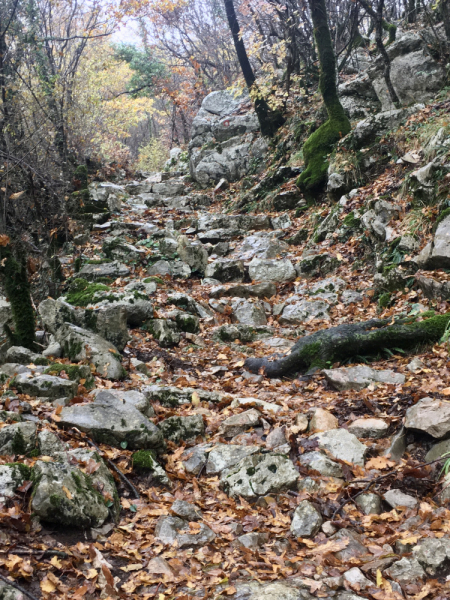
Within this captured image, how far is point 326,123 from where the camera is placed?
11.9m

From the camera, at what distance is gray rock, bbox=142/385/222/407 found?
503 centimetres

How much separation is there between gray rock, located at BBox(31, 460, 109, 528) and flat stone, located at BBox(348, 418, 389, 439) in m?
2.40

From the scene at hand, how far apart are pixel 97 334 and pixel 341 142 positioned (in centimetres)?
805

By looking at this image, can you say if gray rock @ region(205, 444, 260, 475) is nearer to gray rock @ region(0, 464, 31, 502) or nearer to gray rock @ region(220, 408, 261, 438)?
gray rock @ region(220, 408, 261, 438)

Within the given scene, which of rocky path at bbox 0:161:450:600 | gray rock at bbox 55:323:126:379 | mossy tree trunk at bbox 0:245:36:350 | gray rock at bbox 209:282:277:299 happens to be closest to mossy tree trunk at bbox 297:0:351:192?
gray rock at bbox 209:282:277:299

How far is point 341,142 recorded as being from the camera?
10875 mm

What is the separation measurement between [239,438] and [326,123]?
33.4 ft

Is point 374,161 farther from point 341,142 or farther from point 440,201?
Result: point 440,201

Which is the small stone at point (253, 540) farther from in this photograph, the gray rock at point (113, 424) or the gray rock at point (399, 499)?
the gray rock at point (113, 424)

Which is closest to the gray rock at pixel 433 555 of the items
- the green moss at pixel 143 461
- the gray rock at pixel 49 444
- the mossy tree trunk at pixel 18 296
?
the green moss at pixel 143 461

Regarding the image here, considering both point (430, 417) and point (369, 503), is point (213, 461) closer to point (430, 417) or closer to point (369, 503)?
point (369, 503)

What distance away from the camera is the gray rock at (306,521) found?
3.06 metres

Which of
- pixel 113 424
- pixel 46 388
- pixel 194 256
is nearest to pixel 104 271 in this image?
pixel 194 256

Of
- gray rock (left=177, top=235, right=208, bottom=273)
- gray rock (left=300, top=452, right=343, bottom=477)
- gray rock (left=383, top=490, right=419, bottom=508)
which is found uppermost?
gray rock (left=177, top=235, right=208, bottom=273)
